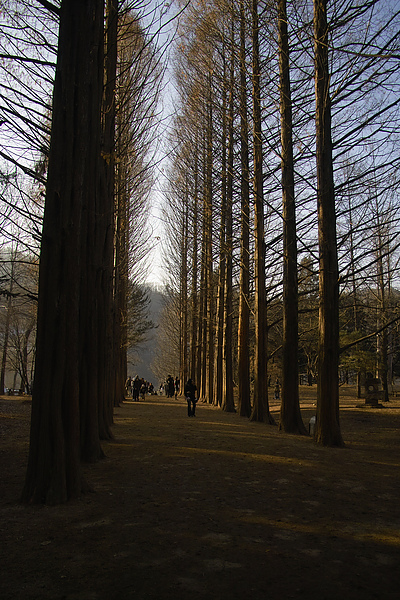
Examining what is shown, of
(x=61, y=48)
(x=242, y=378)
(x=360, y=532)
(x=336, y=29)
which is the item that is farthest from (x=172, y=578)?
(x=242, y=378)

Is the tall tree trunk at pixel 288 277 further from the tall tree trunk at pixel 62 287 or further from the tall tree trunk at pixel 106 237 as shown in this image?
the tall tree trunk at pixel 62 287

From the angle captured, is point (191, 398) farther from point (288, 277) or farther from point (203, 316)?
point (203, 316)

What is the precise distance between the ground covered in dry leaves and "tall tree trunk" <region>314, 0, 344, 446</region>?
4.47ft

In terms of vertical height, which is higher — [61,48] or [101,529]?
[61,48]

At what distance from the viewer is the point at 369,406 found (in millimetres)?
18891

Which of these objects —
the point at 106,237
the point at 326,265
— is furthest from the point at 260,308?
the point at 106,237

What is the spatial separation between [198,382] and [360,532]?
27719 millimetres

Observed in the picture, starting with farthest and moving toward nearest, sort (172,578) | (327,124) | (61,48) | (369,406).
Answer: (369,406) < (327,124) < (61,48) < (172,578)

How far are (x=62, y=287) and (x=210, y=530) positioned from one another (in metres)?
2.93

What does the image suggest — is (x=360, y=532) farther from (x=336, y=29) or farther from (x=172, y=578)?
(x=336, y=29)

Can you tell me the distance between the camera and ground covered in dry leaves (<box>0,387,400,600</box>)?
118 inches

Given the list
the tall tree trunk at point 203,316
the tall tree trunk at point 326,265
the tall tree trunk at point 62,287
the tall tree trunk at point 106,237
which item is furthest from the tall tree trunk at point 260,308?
the tall tree trunk at point 203,316

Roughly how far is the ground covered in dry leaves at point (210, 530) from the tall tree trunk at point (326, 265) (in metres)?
1.36

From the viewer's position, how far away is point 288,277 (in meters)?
11.6
